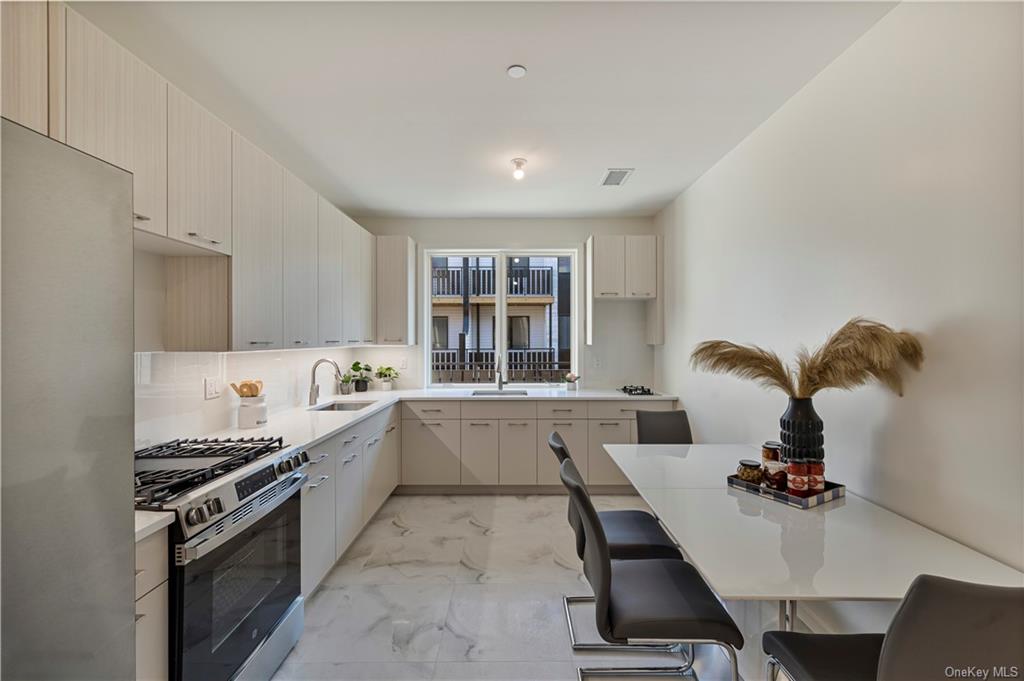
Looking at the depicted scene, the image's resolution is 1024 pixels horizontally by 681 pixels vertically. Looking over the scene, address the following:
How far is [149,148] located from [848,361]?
2638mm

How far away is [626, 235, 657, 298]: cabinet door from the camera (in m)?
4.30

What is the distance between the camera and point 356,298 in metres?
3.85

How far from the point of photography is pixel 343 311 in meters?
3.56

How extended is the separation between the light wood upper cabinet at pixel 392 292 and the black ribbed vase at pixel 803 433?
3306 millimetres

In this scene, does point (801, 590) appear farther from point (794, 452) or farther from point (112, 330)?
point (112, 330)

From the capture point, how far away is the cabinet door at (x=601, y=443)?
13.0ft

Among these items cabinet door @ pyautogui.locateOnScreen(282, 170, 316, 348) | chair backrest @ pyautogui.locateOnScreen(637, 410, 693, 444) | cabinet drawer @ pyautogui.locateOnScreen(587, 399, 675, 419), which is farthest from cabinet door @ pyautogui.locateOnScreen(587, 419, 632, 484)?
cabinet door @ pyautogui.locateOnScreen(282, 170, 316, 348)

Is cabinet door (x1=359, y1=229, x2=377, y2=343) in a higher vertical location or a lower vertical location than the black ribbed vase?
higher

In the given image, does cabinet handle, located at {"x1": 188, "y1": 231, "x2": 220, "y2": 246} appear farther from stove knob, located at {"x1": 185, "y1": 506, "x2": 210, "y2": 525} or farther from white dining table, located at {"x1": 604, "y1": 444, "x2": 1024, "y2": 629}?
white dining table, located at {"x1": 604, "y1": 444, "x2": 1024, "y2": 629}

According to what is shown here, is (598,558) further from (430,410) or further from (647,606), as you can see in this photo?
(430,410)

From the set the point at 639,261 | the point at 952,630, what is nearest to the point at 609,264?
the point at 639,261

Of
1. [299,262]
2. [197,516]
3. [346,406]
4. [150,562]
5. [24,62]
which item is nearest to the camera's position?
[24,62]

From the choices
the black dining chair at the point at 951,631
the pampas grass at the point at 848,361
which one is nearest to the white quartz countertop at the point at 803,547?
the black dining chair at the point at 951,631

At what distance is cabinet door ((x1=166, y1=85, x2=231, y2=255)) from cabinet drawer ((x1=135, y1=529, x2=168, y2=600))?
108 centimetres
